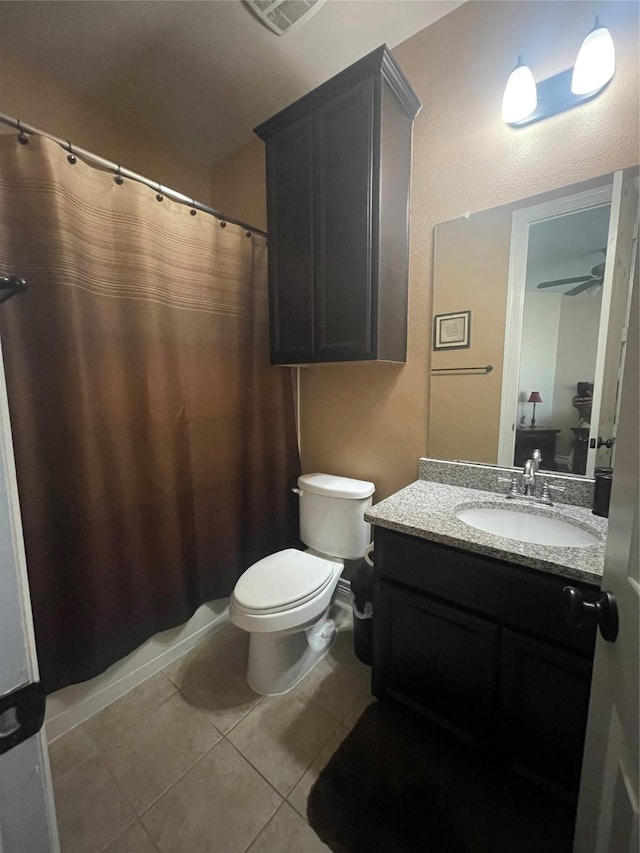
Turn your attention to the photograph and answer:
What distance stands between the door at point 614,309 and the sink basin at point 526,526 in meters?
0.27

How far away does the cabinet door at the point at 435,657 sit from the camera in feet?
3.29

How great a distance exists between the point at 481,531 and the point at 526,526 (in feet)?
1.03

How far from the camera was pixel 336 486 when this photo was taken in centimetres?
165

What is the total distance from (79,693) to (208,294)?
1.66m

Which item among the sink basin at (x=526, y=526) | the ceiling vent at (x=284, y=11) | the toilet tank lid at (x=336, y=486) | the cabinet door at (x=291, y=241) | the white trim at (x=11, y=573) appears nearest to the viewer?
the white trim at (x=11, y=573)

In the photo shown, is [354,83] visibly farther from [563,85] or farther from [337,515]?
[337,515]

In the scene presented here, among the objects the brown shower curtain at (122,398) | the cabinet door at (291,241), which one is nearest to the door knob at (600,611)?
the cabinet door at (291,241)

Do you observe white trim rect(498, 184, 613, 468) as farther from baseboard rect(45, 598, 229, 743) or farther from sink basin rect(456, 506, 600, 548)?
baseboard rect(45, 598, 229, 743)

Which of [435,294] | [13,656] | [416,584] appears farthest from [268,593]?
[435,294]

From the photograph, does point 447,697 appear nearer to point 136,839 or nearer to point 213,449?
point 136,839

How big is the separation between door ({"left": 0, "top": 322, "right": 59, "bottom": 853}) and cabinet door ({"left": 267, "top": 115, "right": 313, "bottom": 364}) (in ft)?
3.88

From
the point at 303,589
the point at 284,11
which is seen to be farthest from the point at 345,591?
the point at 284,11

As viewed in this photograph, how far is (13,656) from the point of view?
1.52 ft

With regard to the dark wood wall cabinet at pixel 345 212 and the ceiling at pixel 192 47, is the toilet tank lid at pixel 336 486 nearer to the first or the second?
the dark wood wall cabinet at pixel 345 212
